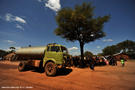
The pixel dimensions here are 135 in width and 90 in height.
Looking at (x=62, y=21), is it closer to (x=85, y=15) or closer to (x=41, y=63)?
(x=85, y=15)

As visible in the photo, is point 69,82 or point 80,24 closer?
point 69,82

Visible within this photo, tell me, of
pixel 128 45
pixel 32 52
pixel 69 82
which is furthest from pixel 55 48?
pixel 128 45

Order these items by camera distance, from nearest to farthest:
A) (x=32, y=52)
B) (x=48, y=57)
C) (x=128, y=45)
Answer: (x=48, y=57) → (x=32, y=52) → (x=128, y=45)

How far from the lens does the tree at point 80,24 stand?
44.9 ft

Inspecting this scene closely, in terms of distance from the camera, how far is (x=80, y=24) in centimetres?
1395

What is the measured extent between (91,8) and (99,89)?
15490 mm

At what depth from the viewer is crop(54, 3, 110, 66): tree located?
13700 millimetres

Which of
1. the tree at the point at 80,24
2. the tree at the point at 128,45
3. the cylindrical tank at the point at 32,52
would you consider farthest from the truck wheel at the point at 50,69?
the tree at the point at 128,45

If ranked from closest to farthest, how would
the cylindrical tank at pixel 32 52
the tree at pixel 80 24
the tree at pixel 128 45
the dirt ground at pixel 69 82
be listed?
the dirt ground at pixel 69 82
the cylindrical tank at pixel 32 52
the tree at pixel 80 24
the tree at pixel 128 45

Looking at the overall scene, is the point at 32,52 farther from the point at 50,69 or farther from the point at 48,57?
the point at 50,69

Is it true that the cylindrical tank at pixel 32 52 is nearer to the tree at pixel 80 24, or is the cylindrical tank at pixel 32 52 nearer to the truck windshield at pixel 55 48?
the truck windshield at pixel 55 48

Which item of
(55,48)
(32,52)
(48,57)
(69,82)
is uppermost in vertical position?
(55,48)

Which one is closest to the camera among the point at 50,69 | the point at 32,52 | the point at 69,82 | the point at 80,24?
the point at 69,82

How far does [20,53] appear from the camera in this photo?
8.61 m
